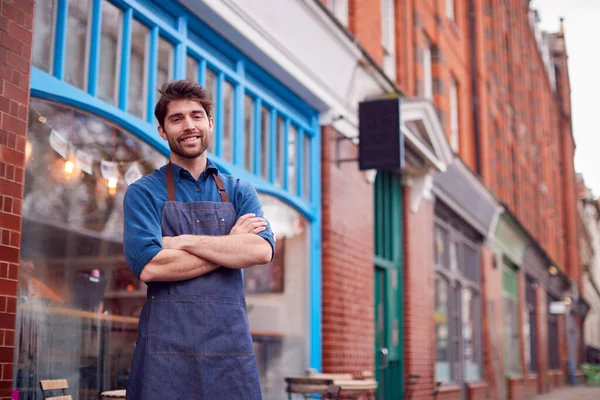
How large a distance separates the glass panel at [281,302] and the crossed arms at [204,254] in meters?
4.31

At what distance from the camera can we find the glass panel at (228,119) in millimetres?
7098

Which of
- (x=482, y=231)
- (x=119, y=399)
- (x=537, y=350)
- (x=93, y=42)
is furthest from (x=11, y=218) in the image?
(x=537, y=350)

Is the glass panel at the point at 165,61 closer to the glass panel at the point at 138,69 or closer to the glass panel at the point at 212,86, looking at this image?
the glass panel at the point at 138,69

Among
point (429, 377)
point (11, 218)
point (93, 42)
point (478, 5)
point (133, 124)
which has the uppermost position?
point (478, 5)

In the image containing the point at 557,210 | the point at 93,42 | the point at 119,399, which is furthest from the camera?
the point at 557,210

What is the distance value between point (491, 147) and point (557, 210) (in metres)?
17.8

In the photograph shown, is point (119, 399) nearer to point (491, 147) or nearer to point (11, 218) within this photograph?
point (11, 218)

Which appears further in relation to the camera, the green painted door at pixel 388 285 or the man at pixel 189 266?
the green painted door at pixel 388 285

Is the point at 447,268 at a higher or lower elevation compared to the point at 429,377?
higher

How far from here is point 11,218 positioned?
413cm

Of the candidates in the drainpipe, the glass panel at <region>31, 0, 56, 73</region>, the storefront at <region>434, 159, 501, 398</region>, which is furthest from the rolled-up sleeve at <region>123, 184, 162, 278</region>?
the drainpipe

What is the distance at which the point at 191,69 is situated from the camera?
670 centimetres

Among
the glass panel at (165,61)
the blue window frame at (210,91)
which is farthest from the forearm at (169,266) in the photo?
the glass panel at (165,61)

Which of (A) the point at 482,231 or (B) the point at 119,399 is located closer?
(B) the point at 119,399
